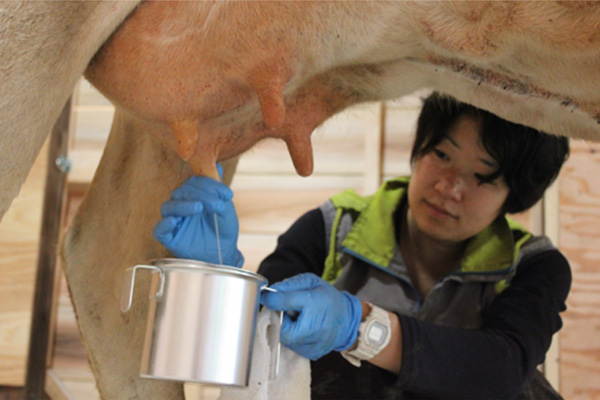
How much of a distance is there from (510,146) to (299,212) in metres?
1.06

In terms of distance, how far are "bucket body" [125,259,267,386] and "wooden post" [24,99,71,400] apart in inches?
49.9

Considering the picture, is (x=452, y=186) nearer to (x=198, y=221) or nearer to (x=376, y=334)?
(x=376, y=334)

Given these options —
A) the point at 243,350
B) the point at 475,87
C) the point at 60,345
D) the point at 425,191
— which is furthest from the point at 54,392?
the point at 475,87

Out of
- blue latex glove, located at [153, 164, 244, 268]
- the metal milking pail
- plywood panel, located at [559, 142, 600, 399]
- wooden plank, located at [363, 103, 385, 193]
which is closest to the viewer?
the metal milking pail

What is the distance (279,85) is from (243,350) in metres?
0.29

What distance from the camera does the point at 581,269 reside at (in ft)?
6.15

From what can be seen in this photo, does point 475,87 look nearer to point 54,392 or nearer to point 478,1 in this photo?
point 478,1

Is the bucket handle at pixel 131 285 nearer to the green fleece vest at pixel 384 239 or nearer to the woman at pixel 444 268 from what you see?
the woman at pixel 444 268

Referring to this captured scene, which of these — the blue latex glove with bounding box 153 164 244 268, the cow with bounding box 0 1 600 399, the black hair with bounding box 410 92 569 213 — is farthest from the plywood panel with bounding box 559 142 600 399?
the blue latex glove with bounding box 153 164 244 268

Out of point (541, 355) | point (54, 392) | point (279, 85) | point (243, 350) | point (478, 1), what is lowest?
point (54, 392)

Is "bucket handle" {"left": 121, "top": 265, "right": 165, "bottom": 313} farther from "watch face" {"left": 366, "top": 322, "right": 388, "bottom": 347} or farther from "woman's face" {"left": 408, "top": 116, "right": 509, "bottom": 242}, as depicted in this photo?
"woman's face" {"left": 408, "top": 116, "right": 509, "bottom": 242}

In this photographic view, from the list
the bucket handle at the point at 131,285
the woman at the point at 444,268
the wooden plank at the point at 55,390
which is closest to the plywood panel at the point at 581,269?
the woman at the point at 444,268

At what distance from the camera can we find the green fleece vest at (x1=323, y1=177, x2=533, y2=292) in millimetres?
1284

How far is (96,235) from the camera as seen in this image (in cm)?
103
